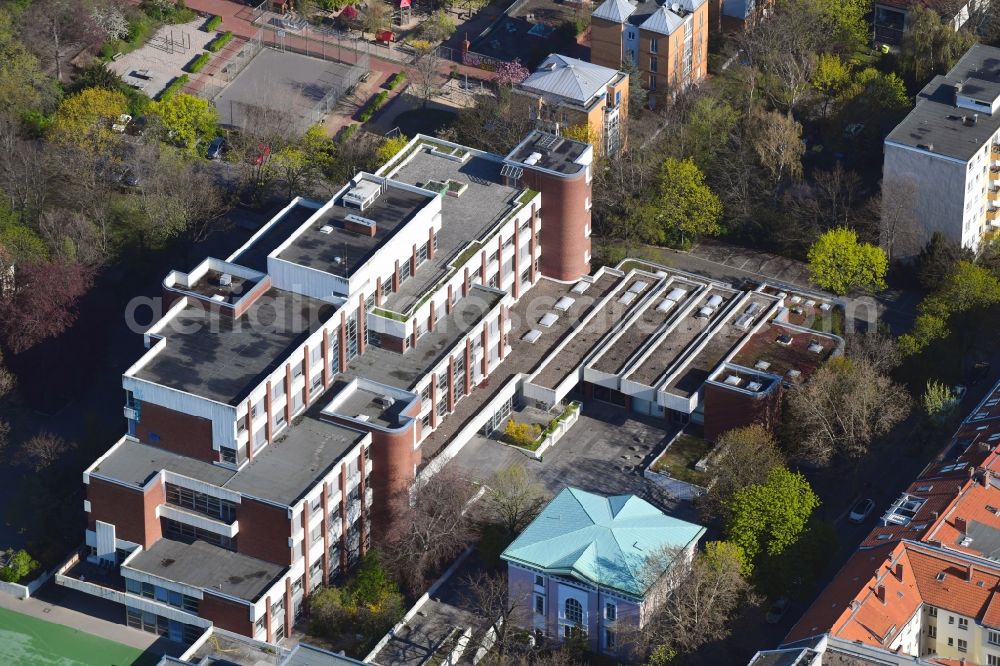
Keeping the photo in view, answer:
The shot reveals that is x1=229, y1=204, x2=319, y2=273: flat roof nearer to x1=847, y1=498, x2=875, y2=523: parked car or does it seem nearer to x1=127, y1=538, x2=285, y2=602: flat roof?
x1=127, y1=538, x2=285, y2=602: flat roof

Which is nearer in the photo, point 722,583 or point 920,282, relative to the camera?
point 722,583

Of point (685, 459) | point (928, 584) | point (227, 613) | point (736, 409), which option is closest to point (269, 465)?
point (227, 613)

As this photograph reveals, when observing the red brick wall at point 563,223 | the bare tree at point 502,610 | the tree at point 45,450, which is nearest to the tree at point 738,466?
the bare tree at point 502,610

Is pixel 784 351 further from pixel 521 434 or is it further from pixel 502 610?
pixel 502 610

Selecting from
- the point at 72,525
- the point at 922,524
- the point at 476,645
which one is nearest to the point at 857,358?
the point at 922,524

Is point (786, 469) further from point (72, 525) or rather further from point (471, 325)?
point (72, 525)

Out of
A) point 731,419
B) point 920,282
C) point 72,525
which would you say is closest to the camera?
point 72,525

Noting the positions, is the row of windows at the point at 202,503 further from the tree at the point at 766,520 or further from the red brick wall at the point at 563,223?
the red brick wall at the point at 563,223

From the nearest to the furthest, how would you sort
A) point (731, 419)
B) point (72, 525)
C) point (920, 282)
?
point (72, 525) → point (731, 419) → point (920, 282)
